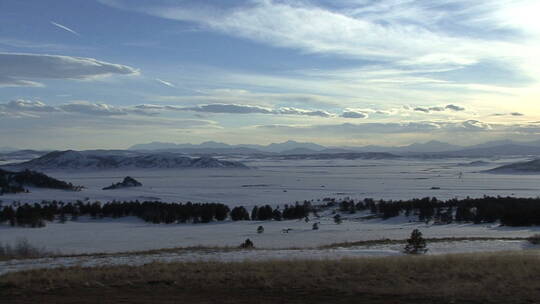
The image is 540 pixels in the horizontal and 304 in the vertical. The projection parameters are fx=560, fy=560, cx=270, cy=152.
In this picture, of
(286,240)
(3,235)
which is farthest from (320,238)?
(3,235)

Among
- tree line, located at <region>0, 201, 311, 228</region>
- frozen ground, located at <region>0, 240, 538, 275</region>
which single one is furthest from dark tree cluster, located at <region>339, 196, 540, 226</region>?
frozen ground, located at <region>0, 240, 538, 275</region>

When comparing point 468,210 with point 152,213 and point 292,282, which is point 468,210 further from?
point 292,282

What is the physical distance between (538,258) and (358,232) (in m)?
23.2

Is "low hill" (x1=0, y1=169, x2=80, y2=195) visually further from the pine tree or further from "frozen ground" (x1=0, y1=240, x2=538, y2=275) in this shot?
the pine tree

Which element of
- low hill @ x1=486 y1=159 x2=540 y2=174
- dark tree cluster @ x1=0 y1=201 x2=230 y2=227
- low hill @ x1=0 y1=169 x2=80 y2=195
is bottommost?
dark tree cluster @ x1=0 y1=201 x2=230 y2=227

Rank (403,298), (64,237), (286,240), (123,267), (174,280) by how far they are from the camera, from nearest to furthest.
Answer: (403,298)
(174,280)
(123,267)
(286,240)
(64,237)

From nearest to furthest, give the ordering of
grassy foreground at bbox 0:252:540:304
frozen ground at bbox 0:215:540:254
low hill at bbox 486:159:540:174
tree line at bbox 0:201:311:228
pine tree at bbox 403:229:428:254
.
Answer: grassy foreground at bbox 0:252:540:304 → pine tree at bbox 403:229:428:254 → frozen ground at bbox 0:215:540:254 → tree line at bbox 0:201:311:228 → low hill at bbox 486:159:540:174

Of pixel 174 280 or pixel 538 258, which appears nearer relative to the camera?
pixel 174 280

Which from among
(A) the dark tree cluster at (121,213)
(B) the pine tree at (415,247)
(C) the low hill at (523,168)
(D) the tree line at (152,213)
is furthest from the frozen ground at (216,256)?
(C) the low hill at (523,168)

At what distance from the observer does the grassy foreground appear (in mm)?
12406

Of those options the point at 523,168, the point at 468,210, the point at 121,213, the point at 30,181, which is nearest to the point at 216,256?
the point at 468,210

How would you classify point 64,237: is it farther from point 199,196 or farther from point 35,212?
point 199,196

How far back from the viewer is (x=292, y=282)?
557 inches

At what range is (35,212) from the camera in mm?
51719
